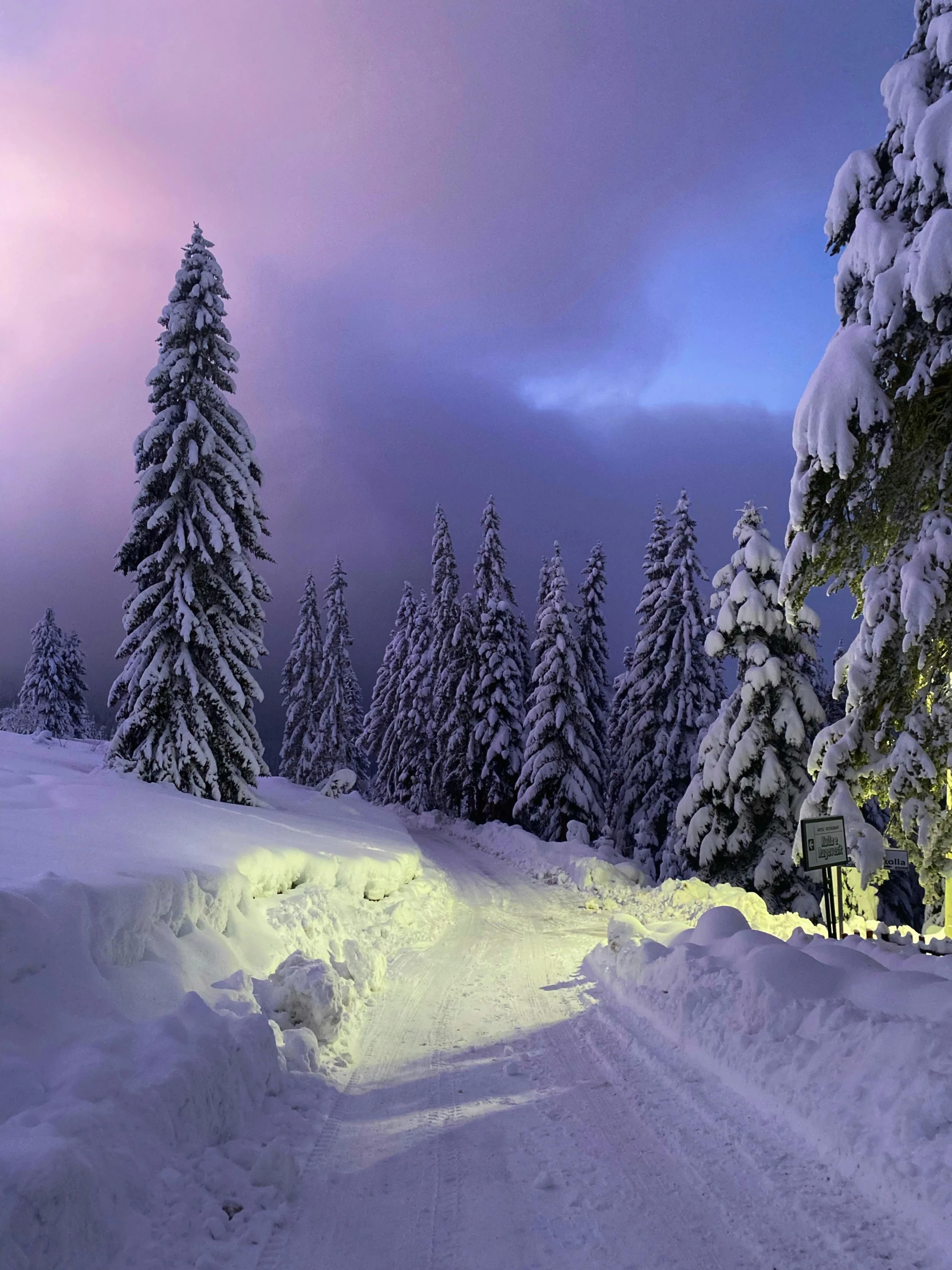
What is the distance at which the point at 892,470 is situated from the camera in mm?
7914

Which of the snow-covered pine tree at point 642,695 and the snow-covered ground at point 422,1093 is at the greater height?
the snow-covered pine tree at point 642,695

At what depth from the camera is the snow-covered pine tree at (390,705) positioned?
1761 inches

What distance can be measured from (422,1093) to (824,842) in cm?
564

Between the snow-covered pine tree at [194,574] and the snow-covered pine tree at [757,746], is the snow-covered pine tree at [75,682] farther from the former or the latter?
the snow-covered pine tree at [757,746]

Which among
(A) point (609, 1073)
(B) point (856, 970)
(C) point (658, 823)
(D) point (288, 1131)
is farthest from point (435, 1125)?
(C) point (658, 823)

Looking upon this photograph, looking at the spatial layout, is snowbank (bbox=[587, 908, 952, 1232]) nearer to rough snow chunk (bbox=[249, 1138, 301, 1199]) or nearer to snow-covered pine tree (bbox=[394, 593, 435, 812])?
rough snow chunk (bbox=[249, 1138, 301, 1199])

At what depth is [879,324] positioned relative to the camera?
707 cm

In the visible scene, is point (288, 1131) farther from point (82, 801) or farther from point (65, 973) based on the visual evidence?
point (82, 801)

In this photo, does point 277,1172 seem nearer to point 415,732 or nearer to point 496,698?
point 496,698

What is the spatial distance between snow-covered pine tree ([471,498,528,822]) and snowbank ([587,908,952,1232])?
23.8m

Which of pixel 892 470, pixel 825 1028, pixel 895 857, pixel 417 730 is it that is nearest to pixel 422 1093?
pixel 825 1028

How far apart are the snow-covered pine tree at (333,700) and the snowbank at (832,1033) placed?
37.1 metres

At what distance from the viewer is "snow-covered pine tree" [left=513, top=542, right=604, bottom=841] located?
2772 cm

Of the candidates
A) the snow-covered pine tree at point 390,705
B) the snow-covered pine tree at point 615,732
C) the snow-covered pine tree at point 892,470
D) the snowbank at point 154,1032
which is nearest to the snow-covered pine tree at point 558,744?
the snow-covered pine tree at point 615,732
